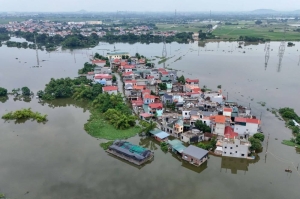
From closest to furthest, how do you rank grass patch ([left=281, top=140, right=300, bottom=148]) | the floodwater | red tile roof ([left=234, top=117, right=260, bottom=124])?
the floodwater → grass patch ([left=281, top=140, right=300, bottom=148]) → red tile roof ([left=234, top=117, right=260, bottom=124])

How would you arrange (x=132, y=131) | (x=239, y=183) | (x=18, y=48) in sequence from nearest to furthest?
(x=239, y=183), (x=132, y=131), (x=18, y=48)

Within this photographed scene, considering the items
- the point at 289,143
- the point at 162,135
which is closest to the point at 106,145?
the point at 162,135

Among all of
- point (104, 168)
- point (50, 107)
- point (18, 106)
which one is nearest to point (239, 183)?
point (104, 168)

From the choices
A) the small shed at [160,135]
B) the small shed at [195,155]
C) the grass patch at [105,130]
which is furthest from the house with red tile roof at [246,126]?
the grass patch at [105,130]

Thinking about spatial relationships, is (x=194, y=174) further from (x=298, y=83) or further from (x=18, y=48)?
(x=18, y=48)

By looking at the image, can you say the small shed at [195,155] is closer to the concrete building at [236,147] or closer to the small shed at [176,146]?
the small shed at [176,146]

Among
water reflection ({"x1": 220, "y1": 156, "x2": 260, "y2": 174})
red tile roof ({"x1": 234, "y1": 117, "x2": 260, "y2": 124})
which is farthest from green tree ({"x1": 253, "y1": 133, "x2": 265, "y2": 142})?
water reflection ({"x1": 220, "y1": 156, "x2": 260, "y2": 174})

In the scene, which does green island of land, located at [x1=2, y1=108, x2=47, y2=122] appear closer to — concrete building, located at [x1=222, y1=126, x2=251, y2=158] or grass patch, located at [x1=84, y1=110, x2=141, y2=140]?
grass patch, located at [x1=84, y1=110, x2=141, y2=140]
